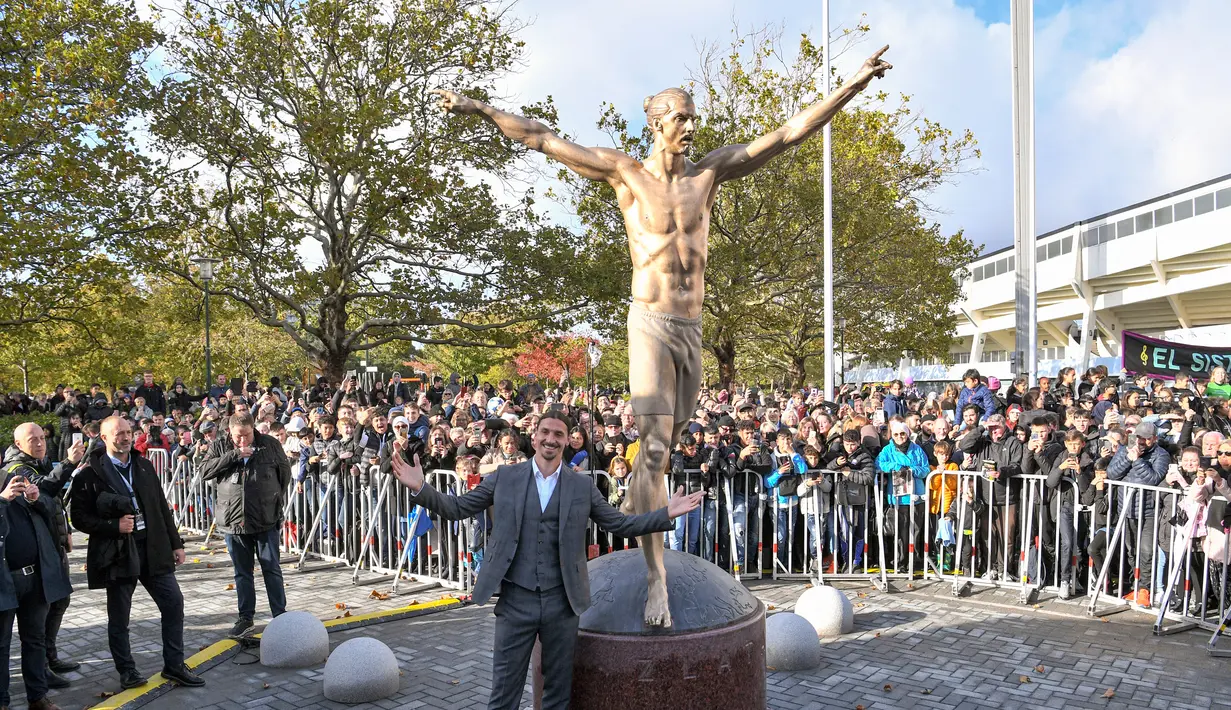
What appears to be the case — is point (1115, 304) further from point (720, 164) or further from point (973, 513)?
point (720, 164)

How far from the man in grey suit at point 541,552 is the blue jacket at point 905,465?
5645mm

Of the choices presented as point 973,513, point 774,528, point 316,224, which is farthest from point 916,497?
point 316,224

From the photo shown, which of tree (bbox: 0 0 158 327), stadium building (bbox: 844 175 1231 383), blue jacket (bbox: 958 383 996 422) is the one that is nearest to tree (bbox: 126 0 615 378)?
tree (bbox: 0 0 158 327)

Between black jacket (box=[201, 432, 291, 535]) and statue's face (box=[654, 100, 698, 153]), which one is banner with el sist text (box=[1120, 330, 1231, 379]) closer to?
statue's face (box=[654, 100, 698, 153])

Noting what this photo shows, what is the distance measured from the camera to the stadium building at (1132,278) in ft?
112

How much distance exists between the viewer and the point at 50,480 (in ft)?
20.4

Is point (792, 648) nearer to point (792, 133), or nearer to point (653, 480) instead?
point (653, 480)

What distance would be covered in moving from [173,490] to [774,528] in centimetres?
938

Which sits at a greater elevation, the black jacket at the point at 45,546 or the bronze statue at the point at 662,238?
the bronze statue at the point at 662,238

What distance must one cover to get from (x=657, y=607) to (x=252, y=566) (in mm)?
4220

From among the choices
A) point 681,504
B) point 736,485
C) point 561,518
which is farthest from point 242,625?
point 736,485

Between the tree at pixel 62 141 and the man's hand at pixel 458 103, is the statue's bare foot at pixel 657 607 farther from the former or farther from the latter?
the tree at pixel 62 141

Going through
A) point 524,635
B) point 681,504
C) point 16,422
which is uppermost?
point 681,504

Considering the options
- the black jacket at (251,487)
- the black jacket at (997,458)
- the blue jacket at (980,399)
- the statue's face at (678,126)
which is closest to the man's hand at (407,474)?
the statue's face at (678,126)
